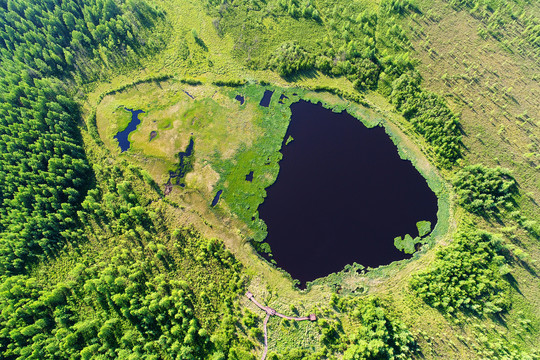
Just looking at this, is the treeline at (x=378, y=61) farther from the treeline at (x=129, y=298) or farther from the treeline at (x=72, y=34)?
the treeline at (x=129, y=298)

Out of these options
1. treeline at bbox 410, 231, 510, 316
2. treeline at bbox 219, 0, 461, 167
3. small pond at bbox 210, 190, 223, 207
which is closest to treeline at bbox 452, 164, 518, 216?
treeline at bbox 219, 0, 461, 167

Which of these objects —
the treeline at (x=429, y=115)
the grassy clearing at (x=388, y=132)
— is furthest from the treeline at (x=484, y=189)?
the treeline at (x=429, y=115)

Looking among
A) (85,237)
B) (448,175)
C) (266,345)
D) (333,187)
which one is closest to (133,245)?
(85,237)

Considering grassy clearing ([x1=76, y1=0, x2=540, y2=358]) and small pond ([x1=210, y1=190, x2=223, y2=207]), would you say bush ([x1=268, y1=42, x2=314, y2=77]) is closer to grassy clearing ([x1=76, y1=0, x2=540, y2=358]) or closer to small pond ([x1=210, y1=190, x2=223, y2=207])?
grassy clearing ([x1=76, y1=0, x2=540, y2=358])

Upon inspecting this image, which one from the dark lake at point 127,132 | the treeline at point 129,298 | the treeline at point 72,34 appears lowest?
the treeline at point 129,298

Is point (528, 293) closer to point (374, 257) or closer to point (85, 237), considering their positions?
point (374, 257)

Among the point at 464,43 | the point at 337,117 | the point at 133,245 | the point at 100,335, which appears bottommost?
the point at 100,335
